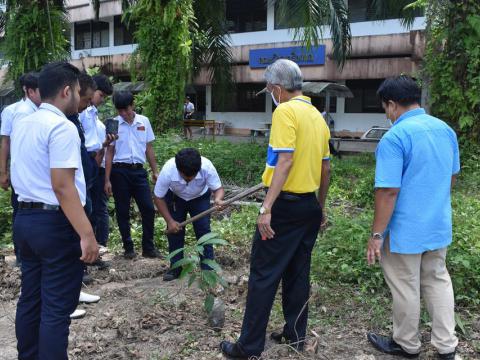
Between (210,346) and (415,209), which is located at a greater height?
(415,209)

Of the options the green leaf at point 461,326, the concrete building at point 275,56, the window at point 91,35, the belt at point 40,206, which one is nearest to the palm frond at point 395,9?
the concrete building at point 275,56

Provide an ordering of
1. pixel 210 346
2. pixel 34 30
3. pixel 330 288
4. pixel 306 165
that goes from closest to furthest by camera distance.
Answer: pixel 306 165, pixel 210 346, pixel 330 288, pixel 34 30

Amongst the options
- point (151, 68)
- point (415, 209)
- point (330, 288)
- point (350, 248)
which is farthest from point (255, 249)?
point (151, 68)

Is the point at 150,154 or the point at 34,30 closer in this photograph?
the point at 150,154

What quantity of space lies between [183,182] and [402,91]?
6.78 feet

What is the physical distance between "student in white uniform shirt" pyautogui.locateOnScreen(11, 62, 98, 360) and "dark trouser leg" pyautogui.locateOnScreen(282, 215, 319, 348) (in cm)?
126

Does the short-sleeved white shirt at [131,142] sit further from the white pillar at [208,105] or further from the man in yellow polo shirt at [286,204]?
the white pillar at [208,105]

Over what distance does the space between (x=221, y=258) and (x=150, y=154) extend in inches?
53.4

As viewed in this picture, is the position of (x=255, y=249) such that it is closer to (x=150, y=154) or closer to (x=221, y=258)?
(x=221, y=258)

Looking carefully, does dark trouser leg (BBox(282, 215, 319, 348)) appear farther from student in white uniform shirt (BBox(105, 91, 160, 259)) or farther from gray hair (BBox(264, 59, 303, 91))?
student in white uniform shirt (BBox(105, 91, 160, 259))

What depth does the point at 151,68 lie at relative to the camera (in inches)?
440

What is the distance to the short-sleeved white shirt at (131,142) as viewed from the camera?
17.1 feet

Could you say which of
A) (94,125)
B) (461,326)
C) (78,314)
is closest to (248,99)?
(94,125)

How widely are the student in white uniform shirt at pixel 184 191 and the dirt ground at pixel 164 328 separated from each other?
1.27 ft
